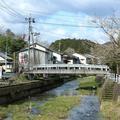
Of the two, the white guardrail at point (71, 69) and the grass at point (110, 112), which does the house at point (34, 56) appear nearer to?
the white guardrail at point (71, 69)

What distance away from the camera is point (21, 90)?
168 feet

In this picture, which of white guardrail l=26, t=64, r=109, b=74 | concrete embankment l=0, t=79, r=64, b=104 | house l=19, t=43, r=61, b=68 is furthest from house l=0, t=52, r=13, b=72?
concrete embankment l=0, t=79, r=64, b=104

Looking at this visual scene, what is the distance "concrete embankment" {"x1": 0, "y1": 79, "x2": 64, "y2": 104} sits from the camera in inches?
1667

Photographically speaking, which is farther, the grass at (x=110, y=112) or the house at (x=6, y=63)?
the house at (x=6, y=63)

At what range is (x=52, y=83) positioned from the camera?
81.8 meters

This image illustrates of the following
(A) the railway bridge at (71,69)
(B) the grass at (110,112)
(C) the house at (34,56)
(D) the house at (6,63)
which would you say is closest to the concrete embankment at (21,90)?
(A) the railway bridge at (71,69)

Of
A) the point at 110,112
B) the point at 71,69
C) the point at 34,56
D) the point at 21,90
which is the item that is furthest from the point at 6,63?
the point at 110,112

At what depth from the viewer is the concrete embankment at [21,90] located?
42341 mm

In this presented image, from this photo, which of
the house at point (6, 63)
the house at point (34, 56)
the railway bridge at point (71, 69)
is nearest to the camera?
the railway bridge at point (71, 69)

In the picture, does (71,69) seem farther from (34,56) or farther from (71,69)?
(34,56)

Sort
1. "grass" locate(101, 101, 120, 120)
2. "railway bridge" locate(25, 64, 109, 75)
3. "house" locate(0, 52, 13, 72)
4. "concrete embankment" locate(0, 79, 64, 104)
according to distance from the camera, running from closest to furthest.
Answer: "grass" locate(101, 101, 120, 120), "concrete embankment" locate(0, 79, 64, 104), "railway bridge" locate(25, 64, 109, 75), "house" locate(0, 52, 13, 72)

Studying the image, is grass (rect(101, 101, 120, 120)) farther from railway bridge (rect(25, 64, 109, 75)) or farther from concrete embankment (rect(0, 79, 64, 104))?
railway bridge (rect(25, 64, 109, 75))

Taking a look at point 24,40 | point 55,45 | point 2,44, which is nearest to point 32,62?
point 2,44

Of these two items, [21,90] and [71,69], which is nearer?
[21,90]
